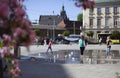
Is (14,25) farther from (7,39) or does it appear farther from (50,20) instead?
(50,20)

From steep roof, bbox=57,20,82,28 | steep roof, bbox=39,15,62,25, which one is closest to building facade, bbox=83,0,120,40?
steep roof, bbox=57,20,82,28

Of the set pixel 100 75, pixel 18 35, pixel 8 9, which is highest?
pixel 8 9

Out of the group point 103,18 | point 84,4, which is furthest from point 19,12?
point 103,18

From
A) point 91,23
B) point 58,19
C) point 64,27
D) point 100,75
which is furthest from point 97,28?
point 100,75

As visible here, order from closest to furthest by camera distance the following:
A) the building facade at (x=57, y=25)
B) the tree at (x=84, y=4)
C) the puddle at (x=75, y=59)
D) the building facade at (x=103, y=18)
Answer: the tree at (x=84, y=4) < the puddle at (x=75, y=59) < the building facade at (x=103, y=18) < the building facade at (x=57, y=25)

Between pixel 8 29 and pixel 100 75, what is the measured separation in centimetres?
1343

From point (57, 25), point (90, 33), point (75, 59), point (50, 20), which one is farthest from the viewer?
point (50, 20)

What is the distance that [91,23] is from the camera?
120 meters

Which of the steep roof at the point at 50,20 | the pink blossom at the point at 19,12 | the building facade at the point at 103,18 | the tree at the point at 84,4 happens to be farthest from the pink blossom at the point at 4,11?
the steep roof at the point at 50,20

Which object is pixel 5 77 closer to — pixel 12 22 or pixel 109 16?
pixel 12 22

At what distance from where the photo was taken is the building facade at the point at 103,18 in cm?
11769

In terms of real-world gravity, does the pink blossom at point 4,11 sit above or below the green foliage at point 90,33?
above

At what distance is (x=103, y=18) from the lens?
391 ft

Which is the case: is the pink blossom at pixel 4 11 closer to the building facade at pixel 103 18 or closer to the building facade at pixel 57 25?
the building facade at pixel 103 18
